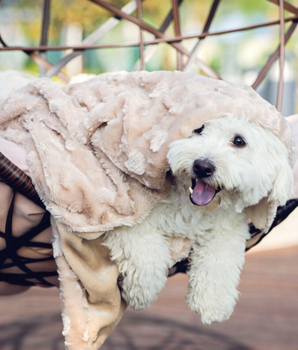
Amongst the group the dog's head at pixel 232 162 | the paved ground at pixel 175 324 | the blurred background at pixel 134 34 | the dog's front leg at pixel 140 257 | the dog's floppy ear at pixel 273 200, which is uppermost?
the dog's head at pixel 232 162

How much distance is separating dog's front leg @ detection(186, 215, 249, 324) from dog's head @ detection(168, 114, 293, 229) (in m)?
0.14

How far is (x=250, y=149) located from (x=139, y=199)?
0.23 m

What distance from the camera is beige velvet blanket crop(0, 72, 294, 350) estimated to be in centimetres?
94

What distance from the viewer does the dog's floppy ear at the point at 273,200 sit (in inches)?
36.7

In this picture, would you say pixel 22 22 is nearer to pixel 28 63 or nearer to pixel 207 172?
pixel 28 63

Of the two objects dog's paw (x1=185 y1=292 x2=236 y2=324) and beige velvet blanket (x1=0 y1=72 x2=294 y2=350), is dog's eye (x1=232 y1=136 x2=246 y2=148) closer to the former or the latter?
beige velvet blanket (x1=0 y1=72 x2=294 y2=350)

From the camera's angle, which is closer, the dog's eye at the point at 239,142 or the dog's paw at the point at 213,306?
the dog's eye at the point at 239,142

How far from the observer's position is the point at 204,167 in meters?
0.88

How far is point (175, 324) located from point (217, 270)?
953 mm

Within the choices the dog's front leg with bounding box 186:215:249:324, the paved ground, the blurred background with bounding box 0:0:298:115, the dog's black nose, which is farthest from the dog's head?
the blurred background with bounding box 0:0:298:115

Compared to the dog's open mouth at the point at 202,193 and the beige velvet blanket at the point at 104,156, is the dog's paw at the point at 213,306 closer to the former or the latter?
the beige velvet blanket at the point at 104,156

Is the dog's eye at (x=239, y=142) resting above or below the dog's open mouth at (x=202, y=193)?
above

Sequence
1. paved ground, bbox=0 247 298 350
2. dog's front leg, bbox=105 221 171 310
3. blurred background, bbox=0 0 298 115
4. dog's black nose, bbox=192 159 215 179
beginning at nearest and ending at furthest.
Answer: dog's black nose, bbox=192 159 215 179, dog's front leg, bbox=105 221 171 310, paved ground, bbox=0 247 298 350, blurred background, bbox=0 0 298 115

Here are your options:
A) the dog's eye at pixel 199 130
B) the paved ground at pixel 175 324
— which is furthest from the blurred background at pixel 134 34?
the dog's eye at pixel 199 130
